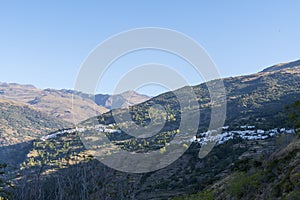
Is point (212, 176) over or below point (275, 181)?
below

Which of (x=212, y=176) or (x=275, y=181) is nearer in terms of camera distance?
(x=275, y=181)

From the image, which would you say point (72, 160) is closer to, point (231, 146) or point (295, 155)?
point (231, 146)

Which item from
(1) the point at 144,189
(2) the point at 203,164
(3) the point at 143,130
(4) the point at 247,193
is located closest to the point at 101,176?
(1) the point at 144,189

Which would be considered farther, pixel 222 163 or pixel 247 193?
pixel 222 163

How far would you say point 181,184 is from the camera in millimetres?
69000

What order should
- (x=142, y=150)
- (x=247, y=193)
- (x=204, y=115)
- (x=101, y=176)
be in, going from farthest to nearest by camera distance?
(x=204, y=115) < (x=142, y=150) < (x=101, y=176) < (x=247, y=193)

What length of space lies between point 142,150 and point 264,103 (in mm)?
70389

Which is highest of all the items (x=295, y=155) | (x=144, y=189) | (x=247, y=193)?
(x=295, y=155)

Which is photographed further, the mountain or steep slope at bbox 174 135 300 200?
the mountain

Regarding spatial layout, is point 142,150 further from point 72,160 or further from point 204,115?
point 204,115

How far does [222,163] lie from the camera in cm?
7262

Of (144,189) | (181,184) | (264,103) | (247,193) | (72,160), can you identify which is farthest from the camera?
(264,103)

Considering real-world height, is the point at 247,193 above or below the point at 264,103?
below

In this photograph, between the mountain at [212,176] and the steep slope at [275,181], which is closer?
the steep slope at [275,181]
